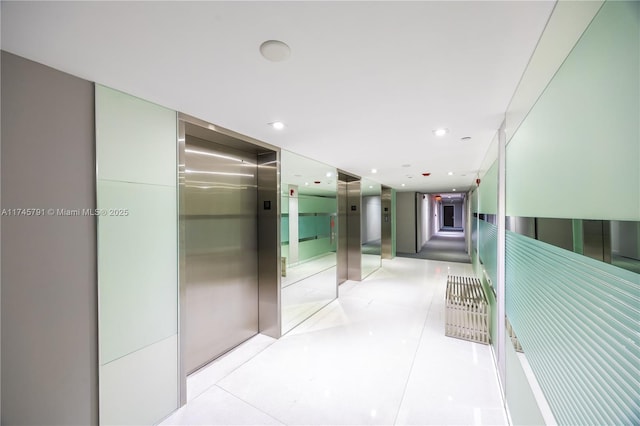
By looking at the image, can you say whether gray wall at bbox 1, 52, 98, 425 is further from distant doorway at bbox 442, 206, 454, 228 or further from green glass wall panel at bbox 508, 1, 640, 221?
distant doorway at bbox 442, 206, 454, 228

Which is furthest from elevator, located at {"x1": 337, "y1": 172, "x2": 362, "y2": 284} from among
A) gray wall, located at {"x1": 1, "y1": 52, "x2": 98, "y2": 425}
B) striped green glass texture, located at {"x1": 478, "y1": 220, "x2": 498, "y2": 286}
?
gray wall, located at {"x1": 1, "y1": 52, "x2": 98, "y2": 425}

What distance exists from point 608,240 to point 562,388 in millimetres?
762

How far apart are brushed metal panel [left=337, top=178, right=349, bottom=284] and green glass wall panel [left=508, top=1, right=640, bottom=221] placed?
4641 millimetres

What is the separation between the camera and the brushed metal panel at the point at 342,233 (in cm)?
589

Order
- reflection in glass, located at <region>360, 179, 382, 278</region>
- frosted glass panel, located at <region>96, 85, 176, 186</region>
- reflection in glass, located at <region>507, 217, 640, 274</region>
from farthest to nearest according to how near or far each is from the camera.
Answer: reflection in glass, located at <region>360, 179, 382, 278</region>
frosted glass panel, located at <region>96, 85, 176, 186</region>
reflection in glass, located at <region>507, 217, 640, 274</region>

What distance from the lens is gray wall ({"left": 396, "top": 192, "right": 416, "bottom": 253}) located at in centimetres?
1043

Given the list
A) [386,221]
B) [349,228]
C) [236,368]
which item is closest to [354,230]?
[349,228]

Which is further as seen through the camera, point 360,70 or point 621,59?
point 360,70

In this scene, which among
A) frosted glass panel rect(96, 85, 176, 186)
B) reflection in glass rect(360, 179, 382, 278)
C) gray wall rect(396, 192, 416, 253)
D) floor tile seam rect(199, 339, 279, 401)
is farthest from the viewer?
gray wall rect(396, 192, 416, 253)

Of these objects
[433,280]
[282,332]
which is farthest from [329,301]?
[433,280]

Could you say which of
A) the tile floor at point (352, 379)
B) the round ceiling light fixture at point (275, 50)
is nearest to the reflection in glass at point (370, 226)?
the tile floor at point (352, 379)

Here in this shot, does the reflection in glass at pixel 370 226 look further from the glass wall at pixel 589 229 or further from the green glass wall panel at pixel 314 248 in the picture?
the glass wall at pixel 589 229

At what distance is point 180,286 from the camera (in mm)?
2229

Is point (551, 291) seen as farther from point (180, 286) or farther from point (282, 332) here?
point (282, 332)
